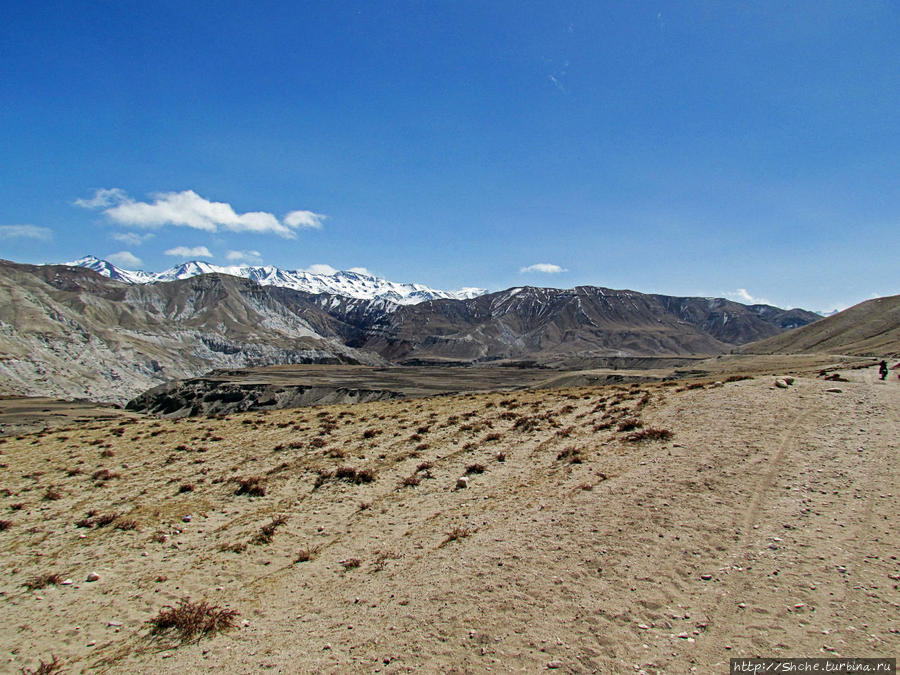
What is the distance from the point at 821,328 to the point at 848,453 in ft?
696

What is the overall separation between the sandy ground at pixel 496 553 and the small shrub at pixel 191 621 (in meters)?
0.17

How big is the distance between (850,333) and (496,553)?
199 metres

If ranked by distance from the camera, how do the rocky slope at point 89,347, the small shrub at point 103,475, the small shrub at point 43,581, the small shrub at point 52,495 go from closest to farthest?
1. the small shrub at point 43,581
2. the small shrub at point 52,495
3. the small shrub at point 103,475
4. the rocky slope at point 89,347

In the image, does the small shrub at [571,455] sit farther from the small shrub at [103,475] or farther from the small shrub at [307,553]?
the small shrub at [103,475]

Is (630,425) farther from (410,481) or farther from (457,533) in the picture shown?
(457,533)

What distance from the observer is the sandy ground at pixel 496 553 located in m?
5.95

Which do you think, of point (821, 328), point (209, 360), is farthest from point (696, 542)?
point (821, 328)

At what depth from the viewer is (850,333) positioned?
151 metres

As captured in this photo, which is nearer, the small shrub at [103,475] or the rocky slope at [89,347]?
the small shrub at [103,475]

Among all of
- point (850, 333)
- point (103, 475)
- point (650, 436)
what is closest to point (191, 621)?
point (103, 475)

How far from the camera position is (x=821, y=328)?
173625 millimetres

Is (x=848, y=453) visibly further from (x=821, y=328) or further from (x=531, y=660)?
(x=821, y=328)

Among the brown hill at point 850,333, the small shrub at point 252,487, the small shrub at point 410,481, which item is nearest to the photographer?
the small shrub at point 410,481

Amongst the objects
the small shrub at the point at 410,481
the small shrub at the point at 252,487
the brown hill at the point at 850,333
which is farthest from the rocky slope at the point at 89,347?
the brown hill at the point at 850,333
